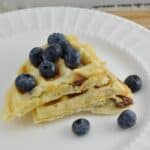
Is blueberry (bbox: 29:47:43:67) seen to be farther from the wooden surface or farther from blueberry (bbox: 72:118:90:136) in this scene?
the wooden surface

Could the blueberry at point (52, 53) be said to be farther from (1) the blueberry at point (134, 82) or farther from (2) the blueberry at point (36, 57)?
(1) the blueberry at point (134, 82)

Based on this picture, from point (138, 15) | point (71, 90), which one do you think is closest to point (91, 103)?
point (71, 90)

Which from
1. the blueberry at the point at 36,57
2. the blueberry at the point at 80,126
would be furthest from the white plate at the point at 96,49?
the blueberry at the point at 36,57

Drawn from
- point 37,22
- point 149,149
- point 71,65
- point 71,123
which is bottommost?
point 149,149

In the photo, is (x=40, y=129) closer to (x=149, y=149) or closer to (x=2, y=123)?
(x=2, y=123)

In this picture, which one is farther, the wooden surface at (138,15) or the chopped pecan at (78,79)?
the wooden surface at (138,15)

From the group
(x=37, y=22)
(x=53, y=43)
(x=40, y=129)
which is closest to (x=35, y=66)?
(x=53, y=43)

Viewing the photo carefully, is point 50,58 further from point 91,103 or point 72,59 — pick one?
point 91,103
